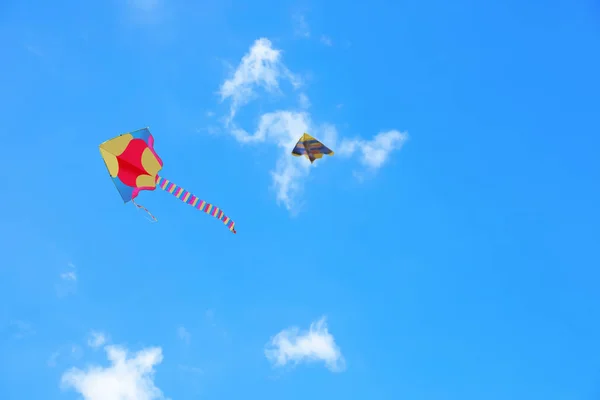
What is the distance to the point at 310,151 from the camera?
26.8 metres

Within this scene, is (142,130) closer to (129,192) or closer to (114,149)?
(114,149)

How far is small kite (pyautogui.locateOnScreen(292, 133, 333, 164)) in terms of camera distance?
25984mm

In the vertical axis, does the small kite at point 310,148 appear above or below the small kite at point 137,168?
above

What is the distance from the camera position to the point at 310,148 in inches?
1046

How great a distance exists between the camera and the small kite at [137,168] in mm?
21859

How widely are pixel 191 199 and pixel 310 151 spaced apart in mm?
8043

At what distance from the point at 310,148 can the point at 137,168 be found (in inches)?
376

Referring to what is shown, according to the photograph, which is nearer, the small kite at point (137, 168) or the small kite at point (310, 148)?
the small kite at point (137, 168)

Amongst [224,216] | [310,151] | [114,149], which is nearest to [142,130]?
[114,149]

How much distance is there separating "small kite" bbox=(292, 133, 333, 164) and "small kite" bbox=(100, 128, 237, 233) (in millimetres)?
6370

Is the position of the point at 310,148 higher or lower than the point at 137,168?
higher

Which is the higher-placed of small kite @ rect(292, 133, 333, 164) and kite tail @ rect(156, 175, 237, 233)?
small kite @ rect(292, 133, 333, 164)

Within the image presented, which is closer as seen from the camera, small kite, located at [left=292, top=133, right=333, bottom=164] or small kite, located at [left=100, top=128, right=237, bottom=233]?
small kite, located at [left=100, top=128, right=237, bottom=233]

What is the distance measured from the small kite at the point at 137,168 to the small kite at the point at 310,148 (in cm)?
637
